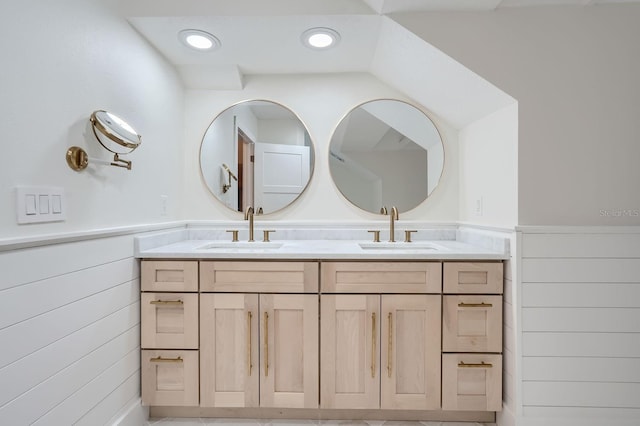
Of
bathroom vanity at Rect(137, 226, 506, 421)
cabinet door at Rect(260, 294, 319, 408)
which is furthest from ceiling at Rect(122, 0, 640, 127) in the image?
cabinet door at Rect(260, 294, 319, 408)

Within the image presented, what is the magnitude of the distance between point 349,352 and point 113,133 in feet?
4.62

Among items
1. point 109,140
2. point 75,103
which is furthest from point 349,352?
point 75,103

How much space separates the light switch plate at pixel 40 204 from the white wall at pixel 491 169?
1833mm

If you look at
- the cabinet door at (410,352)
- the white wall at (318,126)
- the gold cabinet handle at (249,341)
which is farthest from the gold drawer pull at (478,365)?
the gold cabinet handle at (249,341)

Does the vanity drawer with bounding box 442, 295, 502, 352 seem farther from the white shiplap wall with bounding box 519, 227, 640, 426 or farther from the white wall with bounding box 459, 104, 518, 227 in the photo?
the white wall with bounding box 459, 104, 518, 227

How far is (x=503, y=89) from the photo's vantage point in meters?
1.55

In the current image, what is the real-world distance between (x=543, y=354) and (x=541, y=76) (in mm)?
1250

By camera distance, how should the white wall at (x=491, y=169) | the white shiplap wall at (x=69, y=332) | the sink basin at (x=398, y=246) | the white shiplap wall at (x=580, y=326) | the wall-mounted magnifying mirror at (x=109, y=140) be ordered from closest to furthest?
the white shiplap wall at (x=69, y=332), the wall-mounted magnifying mirror at (x=109, y=140), the white shiplap wall at (x=580, y=326), the white wall at (x=491, y=169), the sink basin at (x=398, y=246)

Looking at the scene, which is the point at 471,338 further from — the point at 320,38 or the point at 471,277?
the point at 320,38

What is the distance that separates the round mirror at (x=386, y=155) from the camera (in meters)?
2.18

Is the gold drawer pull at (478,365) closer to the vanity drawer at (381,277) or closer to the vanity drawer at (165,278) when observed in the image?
the vanity drawer at (381,277)

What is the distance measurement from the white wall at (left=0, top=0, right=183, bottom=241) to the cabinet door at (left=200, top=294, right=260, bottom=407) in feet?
1.98

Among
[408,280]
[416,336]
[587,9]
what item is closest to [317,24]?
[587,9]

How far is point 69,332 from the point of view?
47.7 inches
